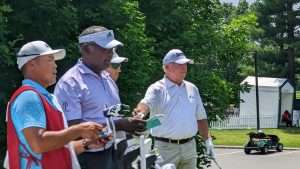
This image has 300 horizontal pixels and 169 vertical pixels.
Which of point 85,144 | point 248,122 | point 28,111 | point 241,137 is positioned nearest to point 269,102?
point 248,122

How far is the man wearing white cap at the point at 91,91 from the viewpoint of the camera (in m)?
4.65

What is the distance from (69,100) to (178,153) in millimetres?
2807

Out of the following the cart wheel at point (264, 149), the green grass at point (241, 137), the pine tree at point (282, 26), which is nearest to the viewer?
the cart wheel at point (264, 149)

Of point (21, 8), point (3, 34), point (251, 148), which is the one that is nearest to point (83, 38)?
point (3, 34)

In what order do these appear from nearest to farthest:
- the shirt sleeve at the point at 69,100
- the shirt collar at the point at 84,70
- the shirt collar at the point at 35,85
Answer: the shirt collar at the point at 35,85 → the shirt sleeve at the point at 69,100 → the shirt collar at the point at 84,70

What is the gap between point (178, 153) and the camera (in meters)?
7.25

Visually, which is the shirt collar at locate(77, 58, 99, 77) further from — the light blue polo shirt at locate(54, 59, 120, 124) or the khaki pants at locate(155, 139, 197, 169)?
the khaki pants at locate(155, 139, 197, 169)

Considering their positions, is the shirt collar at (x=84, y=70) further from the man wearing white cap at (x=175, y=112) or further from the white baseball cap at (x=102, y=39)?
the man wearing white cap at (x=175, y=112)

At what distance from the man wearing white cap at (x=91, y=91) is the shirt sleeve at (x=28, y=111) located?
2.51 ft

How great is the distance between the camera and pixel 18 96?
390cm

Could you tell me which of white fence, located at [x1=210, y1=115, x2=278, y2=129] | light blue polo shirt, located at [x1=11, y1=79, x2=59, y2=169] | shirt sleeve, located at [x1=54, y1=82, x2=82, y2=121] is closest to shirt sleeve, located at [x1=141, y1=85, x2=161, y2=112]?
shirt sleeve, located at [x1=54, y1=82, x2=82, y2=121]

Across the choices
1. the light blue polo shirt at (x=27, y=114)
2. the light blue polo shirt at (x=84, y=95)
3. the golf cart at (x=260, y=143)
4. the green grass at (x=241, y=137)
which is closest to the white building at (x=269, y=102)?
the green grass at (x=241, y=137)

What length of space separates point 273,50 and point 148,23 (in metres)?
46.1

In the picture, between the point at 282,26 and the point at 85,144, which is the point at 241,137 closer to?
the point at 282,26
